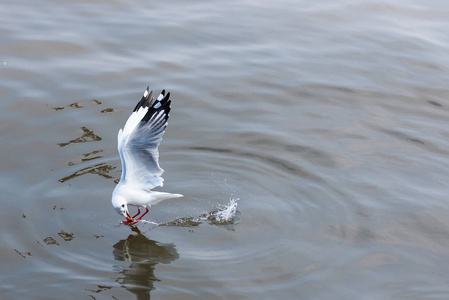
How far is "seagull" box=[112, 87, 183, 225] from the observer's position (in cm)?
743

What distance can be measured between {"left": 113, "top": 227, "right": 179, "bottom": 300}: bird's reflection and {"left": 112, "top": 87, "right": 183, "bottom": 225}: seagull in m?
0.30

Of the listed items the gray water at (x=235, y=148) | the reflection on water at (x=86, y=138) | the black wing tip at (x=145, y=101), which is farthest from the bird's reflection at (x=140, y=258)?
the reflection on water at (x=86, y=138)

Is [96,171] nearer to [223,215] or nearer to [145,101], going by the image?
[145,101]

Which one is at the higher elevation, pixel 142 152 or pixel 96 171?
pixel 142 152

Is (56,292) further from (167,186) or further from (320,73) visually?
(320,73)

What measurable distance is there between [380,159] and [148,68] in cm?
417

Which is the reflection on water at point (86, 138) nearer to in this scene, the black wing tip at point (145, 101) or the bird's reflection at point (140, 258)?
the bird's reflection at point (140, 258)

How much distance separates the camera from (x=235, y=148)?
30.9ft

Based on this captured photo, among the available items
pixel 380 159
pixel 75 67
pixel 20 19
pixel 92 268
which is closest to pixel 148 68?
pixel 75 67

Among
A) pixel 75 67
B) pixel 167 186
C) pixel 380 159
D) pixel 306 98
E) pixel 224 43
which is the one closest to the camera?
pixel 167 186

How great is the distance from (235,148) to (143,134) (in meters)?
2.19

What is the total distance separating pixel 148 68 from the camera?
11.6m

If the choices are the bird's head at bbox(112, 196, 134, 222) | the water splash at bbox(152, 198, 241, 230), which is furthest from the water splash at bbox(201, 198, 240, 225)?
the bird's head at bbox(112, 196, 134, 222)

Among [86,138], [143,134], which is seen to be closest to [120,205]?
[143,134]
